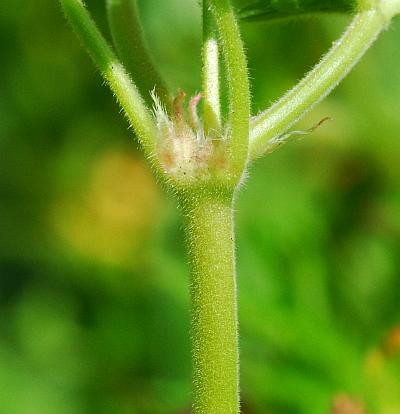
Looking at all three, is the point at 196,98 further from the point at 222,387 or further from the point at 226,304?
the point at 222,387

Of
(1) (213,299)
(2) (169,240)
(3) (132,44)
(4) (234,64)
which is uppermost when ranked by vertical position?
(2) (169,240)

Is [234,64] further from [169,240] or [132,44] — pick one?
[169,240]

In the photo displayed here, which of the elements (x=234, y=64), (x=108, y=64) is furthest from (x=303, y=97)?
(x=108, y=64)

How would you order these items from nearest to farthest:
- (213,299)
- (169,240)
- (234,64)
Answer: (234,64), (213,299), (169,240)

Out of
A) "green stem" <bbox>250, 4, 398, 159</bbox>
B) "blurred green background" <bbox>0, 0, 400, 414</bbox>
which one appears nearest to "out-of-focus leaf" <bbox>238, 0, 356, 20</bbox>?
"green stem" <bbox>250, 4, 398, 159</bbox>

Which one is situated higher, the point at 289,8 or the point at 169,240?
the point at 169,240

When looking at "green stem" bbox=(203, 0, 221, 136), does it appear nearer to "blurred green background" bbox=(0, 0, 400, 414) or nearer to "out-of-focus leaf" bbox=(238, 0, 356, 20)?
"out-of-focus leaf" bbox=(238, 0, 356, 20)
